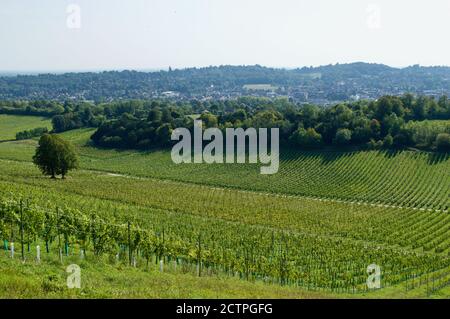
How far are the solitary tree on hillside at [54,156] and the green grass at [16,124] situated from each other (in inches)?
2059

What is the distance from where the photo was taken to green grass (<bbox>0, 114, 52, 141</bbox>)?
388 ft

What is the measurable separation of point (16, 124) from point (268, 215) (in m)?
99.0

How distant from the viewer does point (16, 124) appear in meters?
131

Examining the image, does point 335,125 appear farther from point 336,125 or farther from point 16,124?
point 16,124

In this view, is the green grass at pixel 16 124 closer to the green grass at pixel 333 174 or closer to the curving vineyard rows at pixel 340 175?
the green grass at pixel 333 174

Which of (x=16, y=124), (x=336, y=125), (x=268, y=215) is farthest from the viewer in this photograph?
(x=16, y=124)

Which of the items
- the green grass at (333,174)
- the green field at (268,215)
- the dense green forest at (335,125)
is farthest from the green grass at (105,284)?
the dense green forest at (335,125)

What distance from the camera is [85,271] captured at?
22594 mm

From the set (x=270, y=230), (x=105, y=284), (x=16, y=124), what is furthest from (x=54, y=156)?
(x=16, y=124)

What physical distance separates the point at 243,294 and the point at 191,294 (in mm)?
1856

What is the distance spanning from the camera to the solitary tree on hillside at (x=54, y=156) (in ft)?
206
